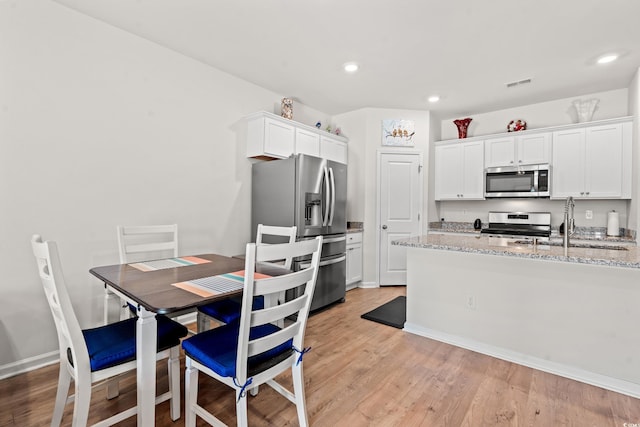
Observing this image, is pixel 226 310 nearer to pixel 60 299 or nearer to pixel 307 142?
pixel 60 299

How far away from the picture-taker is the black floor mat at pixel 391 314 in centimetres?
315

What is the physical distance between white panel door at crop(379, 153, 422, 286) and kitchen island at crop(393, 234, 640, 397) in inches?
66.5

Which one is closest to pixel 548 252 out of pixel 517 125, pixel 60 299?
pixel 60 299

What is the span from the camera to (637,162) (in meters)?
3.40

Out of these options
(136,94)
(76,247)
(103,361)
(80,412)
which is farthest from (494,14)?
(76,247)

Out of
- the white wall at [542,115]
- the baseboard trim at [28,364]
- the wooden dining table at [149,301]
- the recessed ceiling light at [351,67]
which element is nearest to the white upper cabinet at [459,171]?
the white wall at [542,115]

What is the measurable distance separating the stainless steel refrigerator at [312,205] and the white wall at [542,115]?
2536 millimetres

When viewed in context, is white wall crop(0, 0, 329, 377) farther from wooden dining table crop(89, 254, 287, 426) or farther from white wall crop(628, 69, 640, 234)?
white wall crop(628, 69, 640, 234)

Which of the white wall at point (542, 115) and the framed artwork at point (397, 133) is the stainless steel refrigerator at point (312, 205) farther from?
the white wall at point (542, 115)

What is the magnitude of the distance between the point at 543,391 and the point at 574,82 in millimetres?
3506

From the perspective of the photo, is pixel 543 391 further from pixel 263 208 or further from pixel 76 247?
pixel 76 247

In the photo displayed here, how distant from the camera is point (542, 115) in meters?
4.37

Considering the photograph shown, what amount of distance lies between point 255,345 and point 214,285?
0.42 meters

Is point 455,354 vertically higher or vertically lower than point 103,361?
lower
